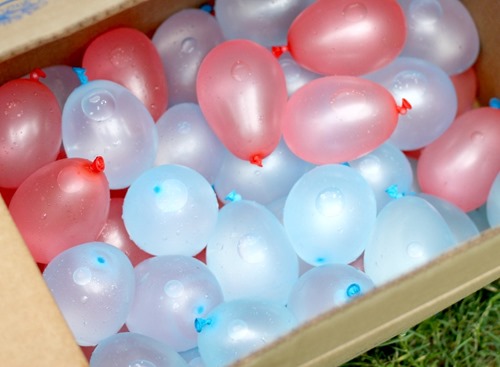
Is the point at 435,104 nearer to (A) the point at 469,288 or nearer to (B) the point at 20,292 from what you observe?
(A) the point at 469,288

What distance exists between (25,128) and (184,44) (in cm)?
27

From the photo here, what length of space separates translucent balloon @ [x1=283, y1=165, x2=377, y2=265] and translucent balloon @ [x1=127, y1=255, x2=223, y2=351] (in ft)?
0.45

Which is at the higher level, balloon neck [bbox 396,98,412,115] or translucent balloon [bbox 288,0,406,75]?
translucent balloon [bbox 288,0,406,75]

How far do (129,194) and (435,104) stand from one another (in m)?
0.45

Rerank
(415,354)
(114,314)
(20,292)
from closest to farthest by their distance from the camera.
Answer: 1. (20,292)
2. (114,314)
3. (415,354)

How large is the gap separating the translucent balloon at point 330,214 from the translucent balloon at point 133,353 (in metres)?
0.23

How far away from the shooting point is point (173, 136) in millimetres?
1111

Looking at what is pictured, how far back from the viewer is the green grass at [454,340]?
128 centimetres

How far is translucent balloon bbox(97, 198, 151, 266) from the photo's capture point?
1088 mm

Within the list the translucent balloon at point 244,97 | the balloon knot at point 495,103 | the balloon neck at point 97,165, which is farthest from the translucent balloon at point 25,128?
the balloon knot at point 495,103

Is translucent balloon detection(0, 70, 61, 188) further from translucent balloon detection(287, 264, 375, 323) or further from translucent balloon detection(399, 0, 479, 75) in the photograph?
translucent balloon detection(399, 0, 479, 75)

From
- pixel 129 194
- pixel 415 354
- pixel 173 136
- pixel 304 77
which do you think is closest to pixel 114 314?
pixel 129 194

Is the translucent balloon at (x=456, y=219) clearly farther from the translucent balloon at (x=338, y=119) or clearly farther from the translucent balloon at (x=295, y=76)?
the translucent balloon at (x=295, y=76)

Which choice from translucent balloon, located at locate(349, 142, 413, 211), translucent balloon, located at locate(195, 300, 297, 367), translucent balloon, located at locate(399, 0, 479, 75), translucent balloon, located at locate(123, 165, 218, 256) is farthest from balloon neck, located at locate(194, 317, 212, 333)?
translucent balloon, located at locate(399, 0, 479, 75)
